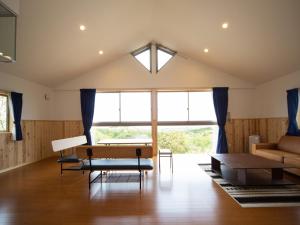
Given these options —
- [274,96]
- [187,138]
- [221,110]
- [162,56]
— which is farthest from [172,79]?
[274,96]

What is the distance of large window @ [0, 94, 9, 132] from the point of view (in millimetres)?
5132

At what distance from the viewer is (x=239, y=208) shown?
9.02 feet

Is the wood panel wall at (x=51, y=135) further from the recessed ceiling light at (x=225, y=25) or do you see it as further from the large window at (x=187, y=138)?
the recessed ceiling light at (x=225, y=25)

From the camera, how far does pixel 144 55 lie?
7.23 m

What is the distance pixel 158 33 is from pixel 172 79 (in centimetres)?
159

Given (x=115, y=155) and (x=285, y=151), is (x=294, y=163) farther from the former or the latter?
(x=115, y=155)

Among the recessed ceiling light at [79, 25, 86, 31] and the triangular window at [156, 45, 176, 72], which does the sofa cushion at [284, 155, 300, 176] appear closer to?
the triangular window at [156, 45, 176, 72]

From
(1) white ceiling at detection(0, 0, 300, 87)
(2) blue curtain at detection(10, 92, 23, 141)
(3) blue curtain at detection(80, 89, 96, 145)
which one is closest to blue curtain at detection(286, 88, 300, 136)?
(1) white ceiling at detection(0, 0, 300, 87)

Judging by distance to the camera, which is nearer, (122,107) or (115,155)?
(115,155)

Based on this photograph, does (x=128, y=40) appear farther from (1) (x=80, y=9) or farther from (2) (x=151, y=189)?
(2) (x=151, y=189)

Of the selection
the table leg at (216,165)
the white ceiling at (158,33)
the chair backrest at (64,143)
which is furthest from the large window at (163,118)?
the table leg at (216,165)

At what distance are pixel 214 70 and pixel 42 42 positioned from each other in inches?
200

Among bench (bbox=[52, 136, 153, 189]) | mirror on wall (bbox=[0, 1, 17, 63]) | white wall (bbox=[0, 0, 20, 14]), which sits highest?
white wall (bbox=[0, 0, 20, 14])

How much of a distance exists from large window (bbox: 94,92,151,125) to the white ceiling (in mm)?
1258
